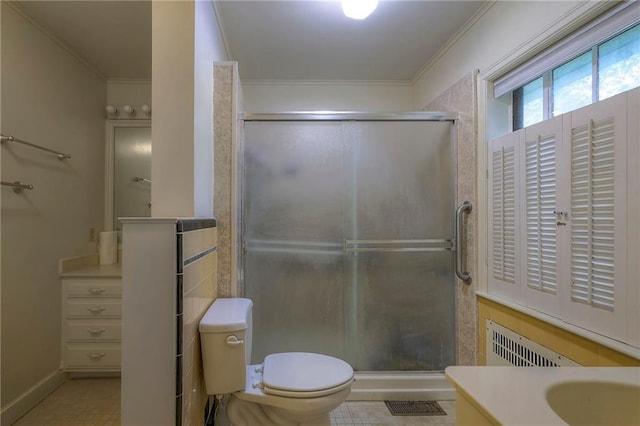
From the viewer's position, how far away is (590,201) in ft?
4.00

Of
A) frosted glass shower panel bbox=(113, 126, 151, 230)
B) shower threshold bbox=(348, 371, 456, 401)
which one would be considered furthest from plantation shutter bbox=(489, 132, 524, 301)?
frosted glass shower panel bbox=(113, 126, 151, 230)

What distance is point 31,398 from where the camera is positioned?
193 centimetres

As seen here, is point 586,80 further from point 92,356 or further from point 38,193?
point 92,356

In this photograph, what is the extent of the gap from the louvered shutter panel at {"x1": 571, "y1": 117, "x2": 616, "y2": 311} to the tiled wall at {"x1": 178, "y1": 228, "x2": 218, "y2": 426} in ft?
5.12

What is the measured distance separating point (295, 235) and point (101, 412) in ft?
5.28

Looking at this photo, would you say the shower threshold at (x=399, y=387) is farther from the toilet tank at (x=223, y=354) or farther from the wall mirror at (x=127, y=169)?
the wall mirror at (x=127, y=169)

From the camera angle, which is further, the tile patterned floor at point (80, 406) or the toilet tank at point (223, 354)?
the tile patterned floor at point (80, 406)

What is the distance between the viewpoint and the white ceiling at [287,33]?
1890 millimetres

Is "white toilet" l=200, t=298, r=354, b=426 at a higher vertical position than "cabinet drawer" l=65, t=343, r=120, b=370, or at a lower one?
higher

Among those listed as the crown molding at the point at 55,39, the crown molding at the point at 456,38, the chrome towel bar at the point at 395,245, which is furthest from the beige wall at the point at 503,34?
the crown molding at the point at 55,39

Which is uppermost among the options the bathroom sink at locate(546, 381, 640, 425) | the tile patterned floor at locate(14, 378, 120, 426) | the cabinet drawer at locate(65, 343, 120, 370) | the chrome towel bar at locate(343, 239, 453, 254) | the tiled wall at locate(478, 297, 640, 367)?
the chrome towel bar at locate(343, 239, 453, 254)

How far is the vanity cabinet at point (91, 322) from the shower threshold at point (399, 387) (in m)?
1.73

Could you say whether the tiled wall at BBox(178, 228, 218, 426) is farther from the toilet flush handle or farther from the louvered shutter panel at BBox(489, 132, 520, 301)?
the louvered shutter panel at BBox(489, 132, 520, 301)

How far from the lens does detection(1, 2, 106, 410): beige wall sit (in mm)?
1813
